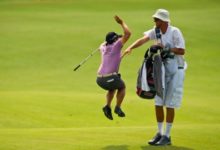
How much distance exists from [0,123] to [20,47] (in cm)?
1600

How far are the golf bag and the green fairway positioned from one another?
92 cm

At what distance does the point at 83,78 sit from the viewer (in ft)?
90.6

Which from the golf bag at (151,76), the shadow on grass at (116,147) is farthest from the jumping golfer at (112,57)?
the shadow on grass at (116,147)

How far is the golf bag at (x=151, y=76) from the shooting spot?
Answer: 40.1ft

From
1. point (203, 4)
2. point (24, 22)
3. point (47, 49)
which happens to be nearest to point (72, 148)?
point (47, 49)

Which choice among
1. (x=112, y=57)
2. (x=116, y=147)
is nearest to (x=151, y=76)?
(x=112, y=57)

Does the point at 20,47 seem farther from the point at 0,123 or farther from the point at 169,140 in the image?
the point at 169,140

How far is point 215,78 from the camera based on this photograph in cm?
2766

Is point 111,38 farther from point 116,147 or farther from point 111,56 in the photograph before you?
point 116,147

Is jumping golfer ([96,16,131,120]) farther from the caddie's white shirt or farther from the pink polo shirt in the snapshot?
the caddie's white shirt

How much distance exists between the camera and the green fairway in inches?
529

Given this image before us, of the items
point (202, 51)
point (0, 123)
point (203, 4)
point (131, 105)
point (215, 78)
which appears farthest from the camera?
point (203, 4)

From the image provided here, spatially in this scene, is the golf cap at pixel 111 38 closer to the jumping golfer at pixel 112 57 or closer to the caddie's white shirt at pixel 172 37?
the jumping golfer at pixel 112 57

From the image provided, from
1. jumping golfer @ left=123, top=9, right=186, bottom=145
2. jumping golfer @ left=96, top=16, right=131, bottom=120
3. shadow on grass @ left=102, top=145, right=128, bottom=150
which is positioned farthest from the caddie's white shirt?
shadow on grass @ left=102, top=145, right=128, bottom=150
